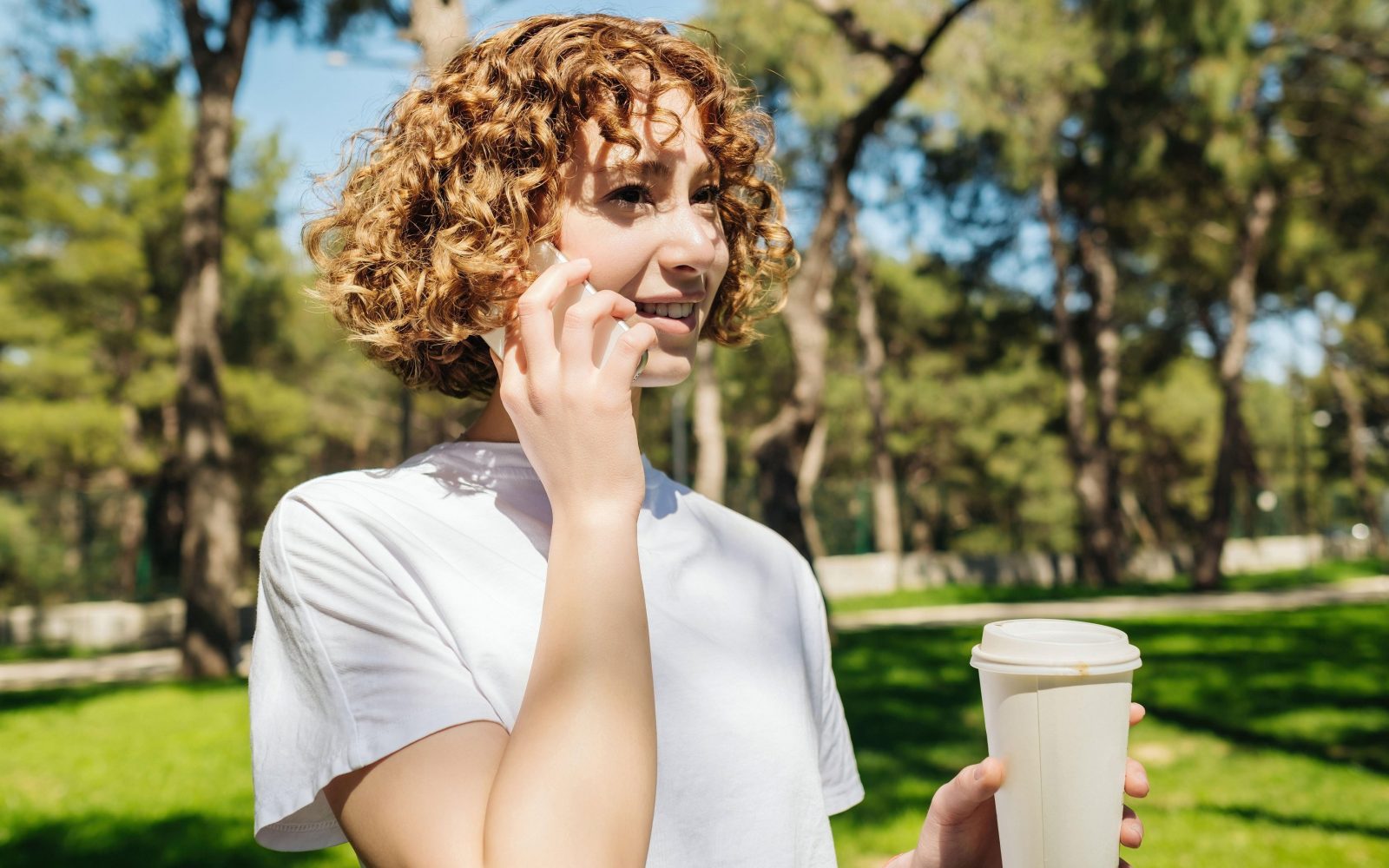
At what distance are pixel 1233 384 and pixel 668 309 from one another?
2246 centimetres

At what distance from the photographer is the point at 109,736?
7832 millimetres

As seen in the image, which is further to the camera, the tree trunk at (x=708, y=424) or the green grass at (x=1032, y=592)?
the green grass at (x=1032, y=592)

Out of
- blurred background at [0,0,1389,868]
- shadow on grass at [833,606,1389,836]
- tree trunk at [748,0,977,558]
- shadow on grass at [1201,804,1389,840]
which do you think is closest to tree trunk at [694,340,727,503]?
blurred background at [0,0,1389,868]

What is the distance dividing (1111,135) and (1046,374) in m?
16.7

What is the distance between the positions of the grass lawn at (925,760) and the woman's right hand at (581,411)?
417cm

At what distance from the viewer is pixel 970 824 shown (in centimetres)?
136

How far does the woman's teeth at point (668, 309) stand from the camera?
4.69ft

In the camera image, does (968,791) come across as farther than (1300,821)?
No

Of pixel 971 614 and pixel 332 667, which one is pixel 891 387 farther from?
pixel 332 667

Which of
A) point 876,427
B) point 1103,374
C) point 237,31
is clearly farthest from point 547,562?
point 876,427

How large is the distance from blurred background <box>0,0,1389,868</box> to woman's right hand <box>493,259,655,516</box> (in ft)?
2.93

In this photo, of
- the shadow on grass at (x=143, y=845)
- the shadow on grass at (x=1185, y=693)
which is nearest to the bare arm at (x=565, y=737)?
the shadow on grass at (x=143, y=845)

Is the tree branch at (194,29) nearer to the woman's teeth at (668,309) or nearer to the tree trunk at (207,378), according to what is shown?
the tree trunk at (207,378)

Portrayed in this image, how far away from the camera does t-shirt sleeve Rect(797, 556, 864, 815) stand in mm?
1618
